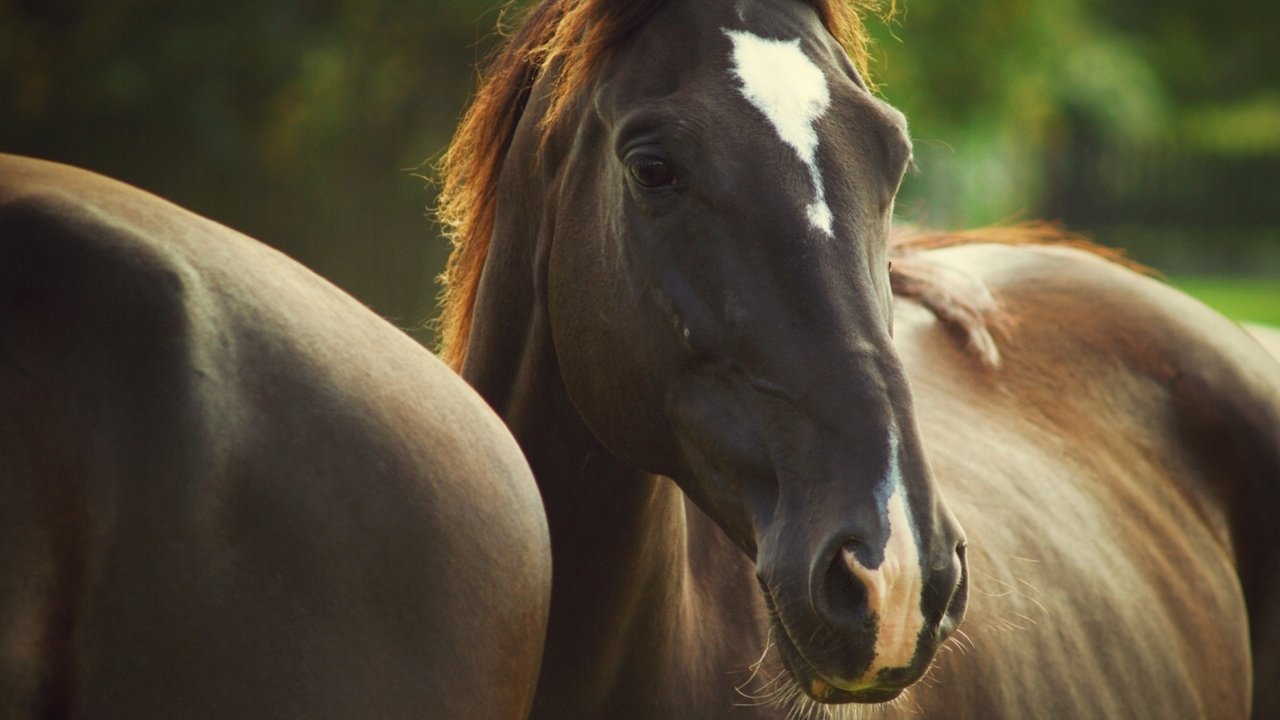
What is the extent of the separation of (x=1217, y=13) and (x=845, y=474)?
96.5 feet

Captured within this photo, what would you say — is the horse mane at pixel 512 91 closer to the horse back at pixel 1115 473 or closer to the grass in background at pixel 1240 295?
the horse back at pixel 1115 473

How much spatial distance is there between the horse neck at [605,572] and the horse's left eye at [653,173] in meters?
0.37

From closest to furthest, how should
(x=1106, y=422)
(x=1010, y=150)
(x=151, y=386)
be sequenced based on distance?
(x=151, y=386) → (x=1106, y=422) → (x=1010, y=150)

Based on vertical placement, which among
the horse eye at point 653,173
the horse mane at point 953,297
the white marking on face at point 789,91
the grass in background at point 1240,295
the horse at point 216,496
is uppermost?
the white marking on face at point 789,91

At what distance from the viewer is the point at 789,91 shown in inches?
71.1

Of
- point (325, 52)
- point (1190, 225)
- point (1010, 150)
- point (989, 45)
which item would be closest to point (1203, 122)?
point (1190, 225)

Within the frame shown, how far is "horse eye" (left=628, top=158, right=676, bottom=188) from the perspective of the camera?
1808 millimetres

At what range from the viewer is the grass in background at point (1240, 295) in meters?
17.9

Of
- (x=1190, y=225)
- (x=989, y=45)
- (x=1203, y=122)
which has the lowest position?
(x=1190, y=225)

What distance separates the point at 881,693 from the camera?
5.16 feet

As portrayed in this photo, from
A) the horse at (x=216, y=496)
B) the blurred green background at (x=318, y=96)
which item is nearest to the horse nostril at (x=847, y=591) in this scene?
the horse at (x=216, y=496)

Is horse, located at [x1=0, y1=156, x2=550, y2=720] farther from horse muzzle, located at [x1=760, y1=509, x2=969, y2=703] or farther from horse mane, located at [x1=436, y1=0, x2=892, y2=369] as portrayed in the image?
horse mane, located at [x1=436, y1=0, x2=892, y2=369]

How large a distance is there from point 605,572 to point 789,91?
79 cm

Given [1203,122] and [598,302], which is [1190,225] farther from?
[598,302]
